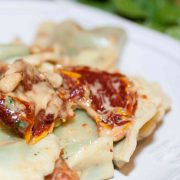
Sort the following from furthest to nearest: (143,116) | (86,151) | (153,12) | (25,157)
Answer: (153,12), (143,116), (86,151), (25,157)

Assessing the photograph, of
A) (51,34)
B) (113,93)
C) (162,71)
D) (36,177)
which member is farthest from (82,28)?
(36,177)

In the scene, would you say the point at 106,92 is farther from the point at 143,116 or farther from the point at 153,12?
the point at 153,12

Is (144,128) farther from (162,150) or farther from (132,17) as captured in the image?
(132,17)

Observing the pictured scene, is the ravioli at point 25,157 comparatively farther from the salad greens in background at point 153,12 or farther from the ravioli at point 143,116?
the salad greens in background at point 153,12

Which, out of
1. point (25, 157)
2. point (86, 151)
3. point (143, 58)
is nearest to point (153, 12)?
point (143, 58)

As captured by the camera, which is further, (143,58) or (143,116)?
(143,58)
